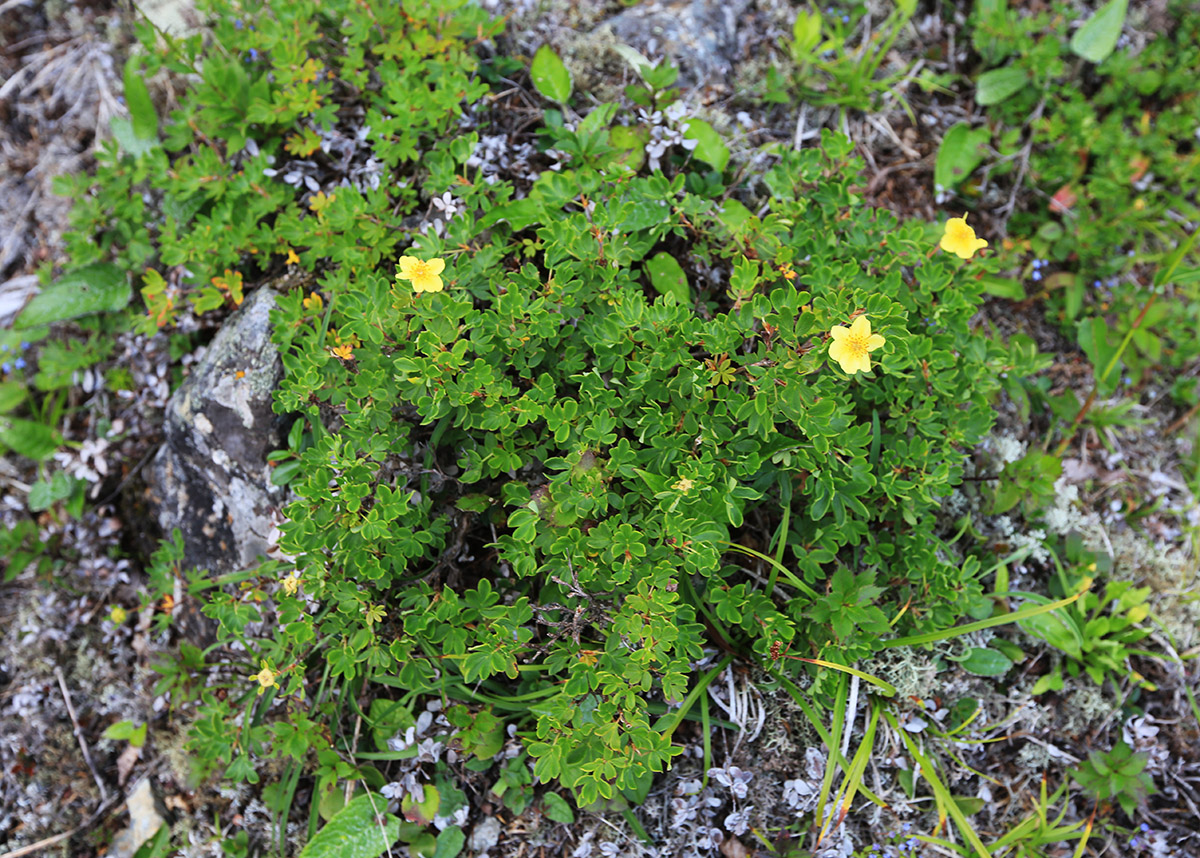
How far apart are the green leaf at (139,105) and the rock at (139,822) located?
292cm

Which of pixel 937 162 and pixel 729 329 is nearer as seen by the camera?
pixel 729 329

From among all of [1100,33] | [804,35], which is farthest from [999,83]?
[804,35]

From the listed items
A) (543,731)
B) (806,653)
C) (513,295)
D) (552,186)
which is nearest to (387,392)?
(513,295)

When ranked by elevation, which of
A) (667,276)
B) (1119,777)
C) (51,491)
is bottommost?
(1119,777)

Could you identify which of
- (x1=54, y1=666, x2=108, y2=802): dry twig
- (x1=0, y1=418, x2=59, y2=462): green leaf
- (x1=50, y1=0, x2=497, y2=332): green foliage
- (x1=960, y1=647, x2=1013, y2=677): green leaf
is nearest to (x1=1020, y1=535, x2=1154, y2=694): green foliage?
(x1=960, y1=647, x2=1013, y2=677): green leaf

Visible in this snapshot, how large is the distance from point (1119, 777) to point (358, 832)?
2.67 meters

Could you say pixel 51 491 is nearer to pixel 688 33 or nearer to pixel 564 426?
pixel 564 426

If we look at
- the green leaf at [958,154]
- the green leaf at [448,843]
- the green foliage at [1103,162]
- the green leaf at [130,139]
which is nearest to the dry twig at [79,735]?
the green leaf at [448,843]

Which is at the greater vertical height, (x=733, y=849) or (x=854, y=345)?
(x=854, y=345)

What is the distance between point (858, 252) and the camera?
258cm

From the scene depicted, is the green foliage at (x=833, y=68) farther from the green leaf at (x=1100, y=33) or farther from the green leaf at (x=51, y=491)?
the green leaf at (x=51, y=491)

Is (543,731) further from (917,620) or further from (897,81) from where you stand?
(897,81)

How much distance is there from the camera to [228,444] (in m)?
2.92

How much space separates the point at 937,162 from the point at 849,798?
2835mm
